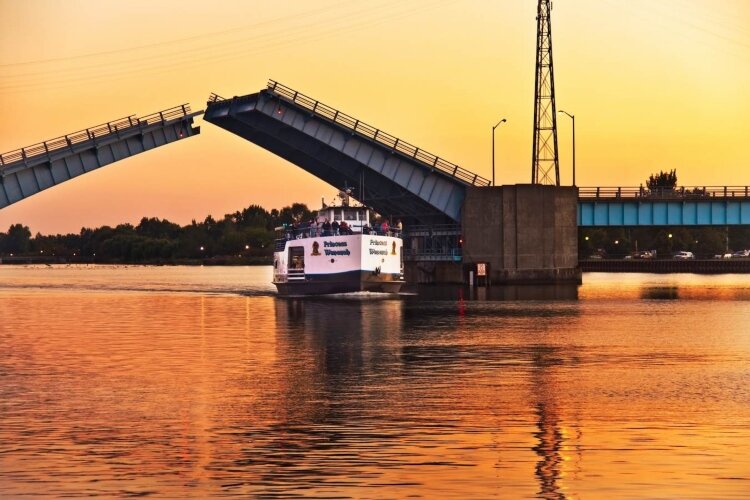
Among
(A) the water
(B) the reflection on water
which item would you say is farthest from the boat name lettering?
(A) the water

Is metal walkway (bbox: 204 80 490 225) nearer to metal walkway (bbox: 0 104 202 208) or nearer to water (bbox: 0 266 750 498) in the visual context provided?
metal walkway (bbox: 0 104 202 208)

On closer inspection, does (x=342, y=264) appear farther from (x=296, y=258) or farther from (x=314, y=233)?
(x=296, y=258)

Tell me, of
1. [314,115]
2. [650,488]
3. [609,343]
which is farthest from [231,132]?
[650,488]

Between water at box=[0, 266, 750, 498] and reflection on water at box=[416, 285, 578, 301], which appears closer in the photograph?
water at box=[0, 266, 750, 498]

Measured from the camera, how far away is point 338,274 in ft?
236

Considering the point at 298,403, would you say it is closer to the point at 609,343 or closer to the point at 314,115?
A: the point at 609,343

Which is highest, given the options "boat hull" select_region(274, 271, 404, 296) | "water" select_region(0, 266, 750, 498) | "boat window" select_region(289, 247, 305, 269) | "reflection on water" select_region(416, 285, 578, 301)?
"boat window" select_region(289, 247, 305, 269)

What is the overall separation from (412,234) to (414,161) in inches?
665

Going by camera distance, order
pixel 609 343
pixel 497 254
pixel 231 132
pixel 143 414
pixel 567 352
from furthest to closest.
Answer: pixel 497 254
pixel 231 132
pixel 609 343
pixel 567 352
pixel 143 414

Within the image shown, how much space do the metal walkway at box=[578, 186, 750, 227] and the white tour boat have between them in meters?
27.9

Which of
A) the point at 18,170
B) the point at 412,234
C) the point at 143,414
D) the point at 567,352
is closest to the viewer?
the point at 143,414

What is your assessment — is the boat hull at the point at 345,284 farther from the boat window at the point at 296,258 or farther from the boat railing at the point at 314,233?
the boat railing at the point at 314,233

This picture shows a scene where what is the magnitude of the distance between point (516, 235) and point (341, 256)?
78.6 feet

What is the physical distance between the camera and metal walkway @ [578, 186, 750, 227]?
324 ft
